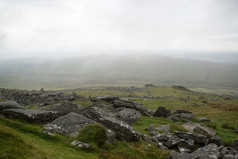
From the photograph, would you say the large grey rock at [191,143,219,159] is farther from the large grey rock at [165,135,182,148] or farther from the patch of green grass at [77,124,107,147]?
the patch of green grass at [77,124,107,147]

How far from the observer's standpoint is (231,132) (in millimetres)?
23422

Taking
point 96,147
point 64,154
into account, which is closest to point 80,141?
point 96,147

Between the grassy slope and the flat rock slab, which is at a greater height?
the flat rock slab

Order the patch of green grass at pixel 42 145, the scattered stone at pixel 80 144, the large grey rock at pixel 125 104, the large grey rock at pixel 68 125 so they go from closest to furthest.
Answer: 1. the patch of green grass at pixel 42 145
2. the scattered stone at pixel 80 144
3. the large grey rock at pixel 68 125
4. the large grey rock at pixel 125 104

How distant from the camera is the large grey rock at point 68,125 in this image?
512 inches

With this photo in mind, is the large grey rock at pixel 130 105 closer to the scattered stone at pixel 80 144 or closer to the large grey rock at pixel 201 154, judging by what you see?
the large grey rock at pixel 201 154

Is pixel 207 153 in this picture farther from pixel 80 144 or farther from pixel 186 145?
pixel 80 144

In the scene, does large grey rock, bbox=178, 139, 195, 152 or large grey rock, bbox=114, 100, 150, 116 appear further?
large grey rock, bbox=114, 100, 150, 116

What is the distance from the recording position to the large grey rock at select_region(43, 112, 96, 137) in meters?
13.0

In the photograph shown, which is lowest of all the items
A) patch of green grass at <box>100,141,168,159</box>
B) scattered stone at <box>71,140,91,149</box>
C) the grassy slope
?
the grassy slope

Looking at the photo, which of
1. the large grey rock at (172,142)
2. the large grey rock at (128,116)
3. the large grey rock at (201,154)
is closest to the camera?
the large grey rock at (201,154)

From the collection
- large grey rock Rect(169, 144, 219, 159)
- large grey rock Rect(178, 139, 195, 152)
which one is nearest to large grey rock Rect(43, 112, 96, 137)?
large grey rock Rect(169, 144, 219, 159)

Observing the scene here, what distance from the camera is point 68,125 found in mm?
13797

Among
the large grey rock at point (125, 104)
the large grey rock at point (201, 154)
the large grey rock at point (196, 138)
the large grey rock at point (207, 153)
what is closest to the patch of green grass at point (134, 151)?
the large grey rock at point (201, 154)
